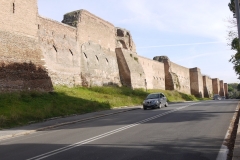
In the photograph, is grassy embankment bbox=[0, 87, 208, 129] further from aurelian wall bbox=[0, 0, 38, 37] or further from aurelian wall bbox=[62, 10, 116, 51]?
aurelian wall bbox=[62, 10, 116, 51]

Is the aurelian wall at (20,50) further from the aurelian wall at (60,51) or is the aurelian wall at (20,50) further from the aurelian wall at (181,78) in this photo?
the aurelian wall at (181,78)

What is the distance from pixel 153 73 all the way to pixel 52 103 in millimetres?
34069

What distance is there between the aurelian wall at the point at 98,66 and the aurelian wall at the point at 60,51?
1303mm

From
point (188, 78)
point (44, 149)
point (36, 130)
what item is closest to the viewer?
point (44, 149)

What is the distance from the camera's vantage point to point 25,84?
896 inches

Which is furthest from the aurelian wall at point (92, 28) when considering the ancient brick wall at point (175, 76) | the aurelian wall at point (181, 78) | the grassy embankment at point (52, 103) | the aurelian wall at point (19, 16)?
the aurelian wall at point (181, 78)

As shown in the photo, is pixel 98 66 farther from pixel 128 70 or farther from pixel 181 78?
pixel 181 78

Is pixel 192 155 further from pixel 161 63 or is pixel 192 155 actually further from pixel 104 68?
pixel 161 63

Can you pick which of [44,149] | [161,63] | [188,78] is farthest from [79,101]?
[188,78]

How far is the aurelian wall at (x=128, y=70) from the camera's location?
4209 cm

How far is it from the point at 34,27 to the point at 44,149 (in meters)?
18.1

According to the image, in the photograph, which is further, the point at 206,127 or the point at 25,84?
the point at 25,84

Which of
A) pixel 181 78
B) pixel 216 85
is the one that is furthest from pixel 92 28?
pixel 216 85

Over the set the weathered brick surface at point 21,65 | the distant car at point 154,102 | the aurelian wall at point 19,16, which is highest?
the aurelian wall at point 19,16
